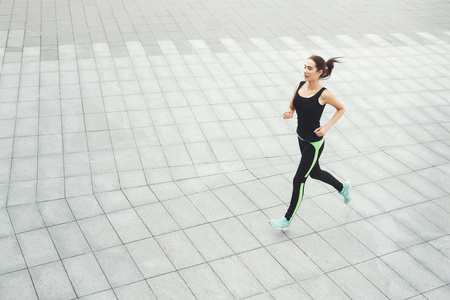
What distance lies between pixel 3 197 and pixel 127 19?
7243mm

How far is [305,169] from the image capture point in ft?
15.1

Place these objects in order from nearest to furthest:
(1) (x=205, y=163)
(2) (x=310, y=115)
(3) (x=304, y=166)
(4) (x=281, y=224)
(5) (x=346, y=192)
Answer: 1. (2) (x=310, y=115)
2. (3) (x=304, y=166)
3. (4) (x=281, y=224)
4. (5) (x=346, y=192)
5. (1) (x=205, y=163)

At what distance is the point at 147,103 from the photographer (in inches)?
293

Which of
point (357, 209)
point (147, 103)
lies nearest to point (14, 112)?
point (147, 103)

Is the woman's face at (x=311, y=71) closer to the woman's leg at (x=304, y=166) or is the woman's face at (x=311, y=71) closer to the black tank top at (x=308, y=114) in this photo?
the black tank top at (x=308, y=114)

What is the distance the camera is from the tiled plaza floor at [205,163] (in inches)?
168

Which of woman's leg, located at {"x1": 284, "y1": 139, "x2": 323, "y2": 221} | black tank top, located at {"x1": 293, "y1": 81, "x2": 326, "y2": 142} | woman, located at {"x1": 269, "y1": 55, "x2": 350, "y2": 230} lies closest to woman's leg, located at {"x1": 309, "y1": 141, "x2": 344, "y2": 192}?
woman, located at {"x1": 269, "y1": 55, "x2": 350, "y2": 230}

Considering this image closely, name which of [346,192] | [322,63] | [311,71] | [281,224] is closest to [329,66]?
[322,63]

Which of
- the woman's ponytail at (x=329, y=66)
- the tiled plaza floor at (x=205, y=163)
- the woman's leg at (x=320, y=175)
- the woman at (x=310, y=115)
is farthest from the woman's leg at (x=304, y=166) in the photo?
the woman's ponytail at (x=329, y=66)

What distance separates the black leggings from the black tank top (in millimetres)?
100

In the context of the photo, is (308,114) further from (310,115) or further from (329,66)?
(329,66)

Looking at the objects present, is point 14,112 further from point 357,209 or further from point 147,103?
point 357,209

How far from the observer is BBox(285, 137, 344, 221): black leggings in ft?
14.9

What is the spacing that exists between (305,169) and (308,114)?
0.65m
